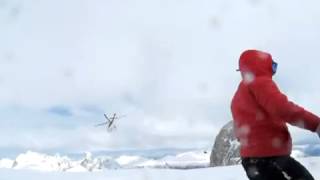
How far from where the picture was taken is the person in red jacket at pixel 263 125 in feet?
13.0

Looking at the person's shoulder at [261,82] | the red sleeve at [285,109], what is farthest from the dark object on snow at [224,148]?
the red sleeve at [285,109]

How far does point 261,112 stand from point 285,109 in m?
0.30

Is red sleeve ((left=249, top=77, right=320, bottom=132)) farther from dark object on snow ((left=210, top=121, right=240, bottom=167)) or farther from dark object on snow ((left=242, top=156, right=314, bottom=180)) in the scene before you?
dark object on snow ((left=210, top=121, right=240, bottom=167))

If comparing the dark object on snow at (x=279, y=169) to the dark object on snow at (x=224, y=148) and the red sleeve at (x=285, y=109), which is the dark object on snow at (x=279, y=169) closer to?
the red sleeve at (x=285, y=109)

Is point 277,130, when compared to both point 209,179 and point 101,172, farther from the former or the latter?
point 101,172

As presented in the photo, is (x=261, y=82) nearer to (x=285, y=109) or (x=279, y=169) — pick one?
(x=285, y=109)

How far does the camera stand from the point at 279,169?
4.04m

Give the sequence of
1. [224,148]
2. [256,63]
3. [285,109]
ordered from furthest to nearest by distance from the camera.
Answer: [224,148] → [256,63] → [285,109]

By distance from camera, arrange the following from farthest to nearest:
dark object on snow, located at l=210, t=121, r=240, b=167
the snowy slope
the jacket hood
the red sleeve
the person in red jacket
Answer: dark object on snow, located at l=210, t=121, r=240, b=167, the snowy slope, the jacket hood, the person in red jacket, the red sleeve

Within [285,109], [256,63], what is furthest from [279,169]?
[256,63]

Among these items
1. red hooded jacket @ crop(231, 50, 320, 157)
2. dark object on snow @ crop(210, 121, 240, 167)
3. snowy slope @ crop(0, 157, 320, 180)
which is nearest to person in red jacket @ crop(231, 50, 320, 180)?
red hooded jacket @ crop(231, 50, 320, 157)

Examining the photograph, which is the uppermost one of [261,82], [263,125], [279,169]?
[261,82]

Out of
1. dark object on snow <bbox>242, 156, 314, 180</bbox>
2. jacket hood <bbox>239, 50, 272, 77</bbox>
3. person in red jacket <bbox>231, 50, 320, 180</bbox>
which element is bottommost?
dark object on snow <bbox>242, 156, 314, 180</bbox>

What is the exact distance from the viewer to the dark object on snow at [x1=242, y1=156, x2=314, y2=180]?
403 cm
